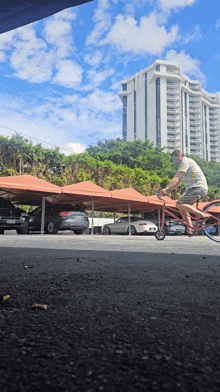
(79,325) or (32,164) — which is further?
(32,164)

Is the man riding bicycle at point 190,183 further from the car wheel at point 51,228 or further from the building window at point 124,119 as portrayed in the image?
the building window at point 124,119

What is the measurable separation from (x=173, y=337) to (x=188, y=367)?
246 mm

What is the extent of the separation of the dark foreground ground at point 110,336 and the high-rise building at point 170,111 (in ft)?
289

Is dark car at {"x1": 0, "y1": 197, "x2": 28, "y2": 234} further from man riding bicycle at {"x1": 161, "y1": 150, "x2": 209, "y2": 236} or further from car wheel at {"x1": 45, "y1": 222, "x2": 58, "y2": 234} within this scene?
man riding bicycle at {"x1": 161, "y1": 150, "x2": 209, "y2": 236}

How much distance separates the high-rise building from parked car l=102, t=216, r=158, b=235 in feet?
226

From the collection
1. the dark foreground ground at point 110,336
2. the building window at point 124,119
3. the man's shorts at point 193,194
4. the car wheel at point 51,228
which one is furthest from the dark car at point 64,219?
the building window at point 124,119

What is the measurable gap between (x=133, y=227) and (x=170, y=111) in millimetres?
78175

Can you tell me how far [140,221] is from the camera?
2083 centimetres

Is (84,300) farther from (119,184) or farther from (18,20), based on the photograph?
(119,184)

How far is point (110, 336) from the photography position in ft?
3.79

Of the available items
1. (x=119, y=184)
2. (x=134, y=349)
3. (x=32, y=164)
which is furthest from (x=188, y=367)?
(x=32, y=164)

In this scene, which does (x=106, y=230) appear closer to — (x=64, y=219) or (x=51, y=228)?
(x=51, y=228)

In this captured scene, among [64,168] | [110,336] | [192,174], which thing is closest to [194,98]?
[64,168]

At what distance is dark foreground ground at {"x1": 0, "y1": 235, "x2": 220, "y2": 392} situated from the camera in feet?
2.72
